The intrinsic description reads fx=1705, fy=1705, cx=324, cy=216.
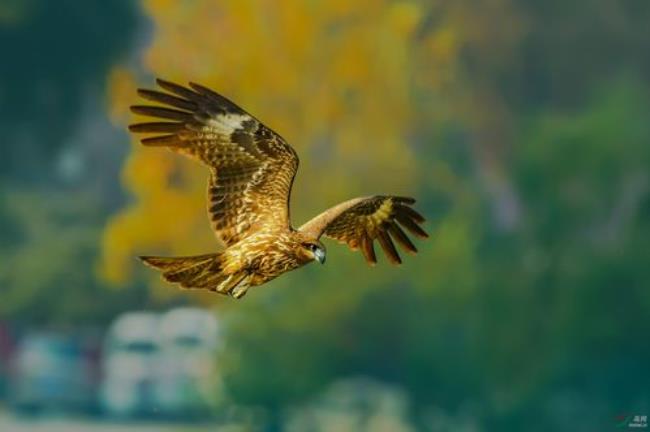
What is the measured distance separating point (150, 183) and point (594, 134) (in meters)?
6.31

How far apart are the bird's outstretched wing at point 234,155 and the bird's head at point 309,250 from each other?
0.35 m

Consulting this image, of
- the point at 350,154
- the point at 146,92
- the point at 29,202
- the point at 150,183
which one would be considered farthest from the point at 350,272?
the point at 146,92

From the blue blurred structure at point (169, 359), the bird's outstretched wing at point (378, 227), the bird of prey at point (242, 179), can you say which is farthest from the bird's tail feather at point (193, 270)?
the blue blurred structure at point (169, 359)

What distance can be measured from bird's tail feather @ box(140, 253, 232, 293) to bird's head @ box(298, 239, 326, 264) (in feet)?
1.55

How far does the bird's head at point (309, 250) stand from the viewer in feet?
33.3

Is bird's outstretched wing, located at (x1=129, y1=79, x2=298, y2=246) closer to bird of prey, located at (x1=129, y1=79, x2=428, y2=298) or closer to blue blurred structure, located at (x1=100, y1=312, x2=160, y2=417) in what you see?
bird of prey, located at (x1=129, y1=79, x2=428, y2=298)

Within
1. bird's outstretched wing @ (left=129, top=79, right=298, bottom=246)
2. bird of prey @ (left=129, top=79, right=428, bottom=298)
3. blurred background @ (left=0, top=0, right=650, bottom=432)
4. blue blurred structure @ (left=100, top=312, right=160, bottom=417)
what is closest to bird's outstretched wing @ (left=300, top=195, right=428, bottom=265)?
bird of prey @ (left=129, top=79, right=428, bottom=298)

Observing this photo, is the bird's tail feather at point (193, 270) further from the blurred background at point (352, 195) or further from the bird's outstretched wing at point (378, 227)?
the blurred background at point (352, 195)

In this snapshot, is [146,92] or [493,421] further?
[493,421]

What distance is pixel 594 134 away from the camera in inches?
952

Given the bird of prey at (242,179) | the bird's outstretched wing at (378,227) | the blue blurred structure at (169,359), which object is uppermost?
the blue blurred structure at (169,359)

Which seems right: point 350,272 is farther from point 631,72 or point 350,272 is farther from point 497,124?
point 631,72

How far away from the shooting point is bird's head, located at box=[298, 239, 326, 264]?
10164 millimetres

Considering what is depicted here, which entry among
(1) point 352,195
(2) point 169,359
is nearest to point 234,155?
(1) point 352,195
